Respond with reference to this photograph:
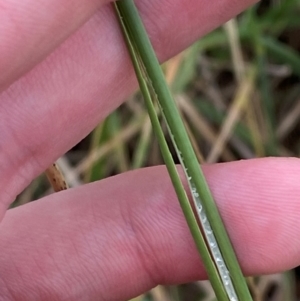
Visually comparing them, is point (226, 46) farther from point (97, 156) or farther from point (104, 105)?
point (104, 105)

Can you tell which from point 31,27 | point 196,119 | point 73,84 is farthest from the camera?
point 196,119

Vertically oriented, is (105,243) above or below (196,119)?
below

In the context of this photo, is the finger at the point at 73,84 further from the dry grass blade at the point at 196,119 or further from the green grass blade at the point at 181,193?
the dry grass blade at the point at 196,119

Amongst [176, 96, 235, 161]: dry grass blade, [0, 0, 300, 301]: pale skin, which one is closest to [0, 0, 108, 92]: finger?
[0, 0, 300, 301]: pale skin

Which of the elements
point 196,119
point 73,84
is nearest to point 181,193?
point 73,84

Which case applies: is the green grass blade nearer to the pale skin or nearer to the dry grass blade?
the pale skin

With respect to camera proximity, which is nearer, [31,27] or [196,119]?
[31,27]

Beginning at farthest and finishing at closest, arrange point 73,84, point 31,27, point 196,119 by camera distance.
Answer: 1. point 196,119
2. point 73,84
3. point 31,27

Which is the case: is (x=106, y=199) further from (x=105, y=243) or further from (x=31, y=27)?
(x=31, y=27)
